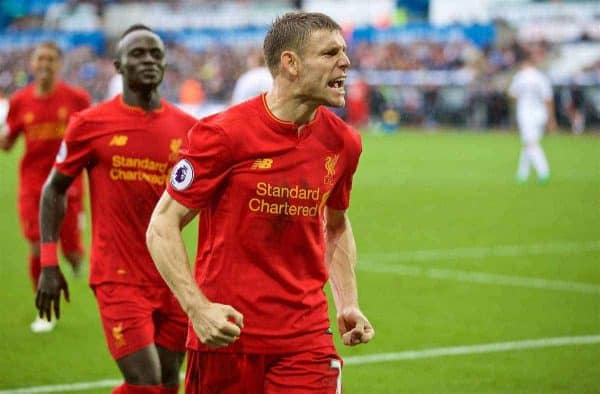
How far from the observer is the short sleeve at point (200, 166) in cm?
511

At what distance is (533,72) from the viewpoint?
94.0 ft

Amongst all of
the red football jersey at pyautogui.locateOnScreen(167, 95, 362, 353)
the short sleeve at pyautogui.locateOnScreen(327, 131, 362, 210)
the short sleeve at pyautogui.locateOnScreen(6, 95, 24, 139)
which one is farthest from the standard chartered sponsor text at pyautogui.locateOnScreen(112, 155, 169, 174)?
the short sleeve at pyautogui.locateOnScreen(6, 95, 24, 139)

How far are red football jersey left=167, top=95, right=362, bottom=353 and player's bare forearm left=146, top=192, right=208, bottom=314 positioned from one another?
70 millimetres

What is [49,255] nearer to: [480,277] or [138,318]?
[138,318]

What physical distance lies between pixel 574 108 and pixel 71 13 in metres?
33.9

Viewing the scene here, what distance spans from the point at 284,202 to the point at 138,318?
197 centimetres

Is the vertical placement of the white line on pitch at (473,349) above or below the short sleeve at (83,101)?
below

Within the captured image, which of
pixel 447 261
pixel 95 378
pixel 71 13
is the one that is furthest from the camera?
pixel 71 13

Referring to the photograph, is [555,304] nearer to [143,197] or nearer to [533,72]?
[143,197]

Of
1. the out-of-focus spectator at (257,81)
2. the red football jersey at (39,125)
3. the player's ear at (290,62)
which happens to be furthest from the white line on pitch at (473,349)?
the out-of-focus spectator at (257,81)

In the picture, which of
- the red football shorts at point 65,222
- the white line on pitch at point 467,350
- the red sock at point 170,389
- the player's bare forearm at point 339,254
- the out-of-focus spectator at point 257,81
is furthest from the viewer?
the out-of-focus spectator at point 257,81

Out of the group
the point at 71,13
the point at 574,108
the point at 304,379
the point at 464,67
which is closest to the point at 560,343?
the point at 304,379

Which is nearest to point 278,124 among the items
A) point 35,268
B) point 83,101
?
point 35,268

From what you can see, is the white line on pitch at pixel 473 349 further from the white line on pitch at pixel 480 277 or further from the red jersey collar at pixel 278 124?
the red jersey collar at pixel 278 124
